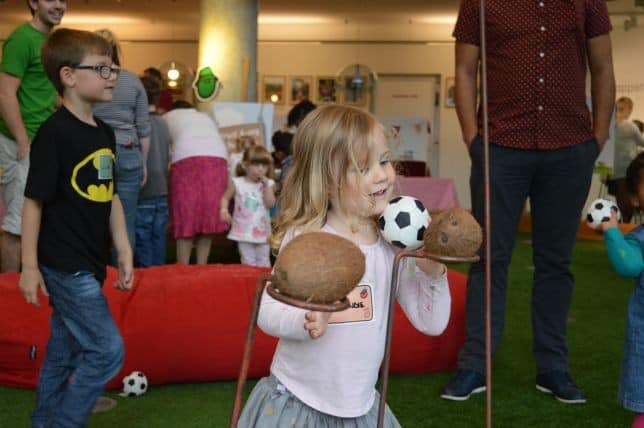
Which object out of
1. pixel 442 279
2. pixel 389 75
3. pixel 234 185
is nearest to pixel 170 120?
pixel 234 185

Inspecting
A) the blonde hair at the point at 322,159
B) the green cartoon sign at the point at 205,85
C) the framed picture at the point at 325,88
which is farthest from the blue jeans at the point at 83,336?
the framed picture at the point at 325,88

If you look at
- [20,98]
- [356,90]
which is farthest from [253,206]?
[356,90]

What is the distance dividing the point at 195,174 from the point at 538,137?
2538 millimetres

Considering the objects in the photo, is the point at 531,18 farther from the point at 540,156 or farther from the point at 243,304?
the point at 243,304

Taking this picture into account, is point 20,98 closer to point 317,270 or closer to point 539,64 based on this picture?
point 539,64

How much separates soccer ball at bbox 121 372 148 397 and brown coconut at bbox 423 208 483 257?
1.73 m

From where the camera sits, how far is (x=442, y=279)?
1276mm

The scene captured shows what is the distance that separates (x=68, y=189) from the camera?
1851 millimetres

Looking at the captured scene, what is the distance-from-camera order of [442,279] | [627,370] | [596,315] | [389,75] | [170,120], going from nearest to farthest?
1. [442,279]
2. [627,370]
3. [596,315]
4. [170,120]
5. [389,75]

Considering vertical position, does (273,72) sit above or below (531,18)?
above

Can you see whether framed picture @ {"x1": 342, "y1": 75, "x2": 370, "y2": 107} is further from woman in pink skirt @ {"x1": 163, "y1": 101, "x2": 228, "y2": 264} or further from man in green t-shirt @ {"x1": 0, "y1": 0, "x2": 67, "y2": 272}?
man in green t-shirt @ {"x1": 0, "y1": 0, "x2": 67, "y2": 272}

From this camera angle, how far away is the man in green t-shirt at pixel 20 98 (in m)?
2.63

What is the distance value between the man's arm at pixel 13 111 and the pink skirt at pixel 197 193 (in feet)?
5.91

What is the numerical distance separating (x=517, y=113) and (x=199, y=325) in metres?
1.17
